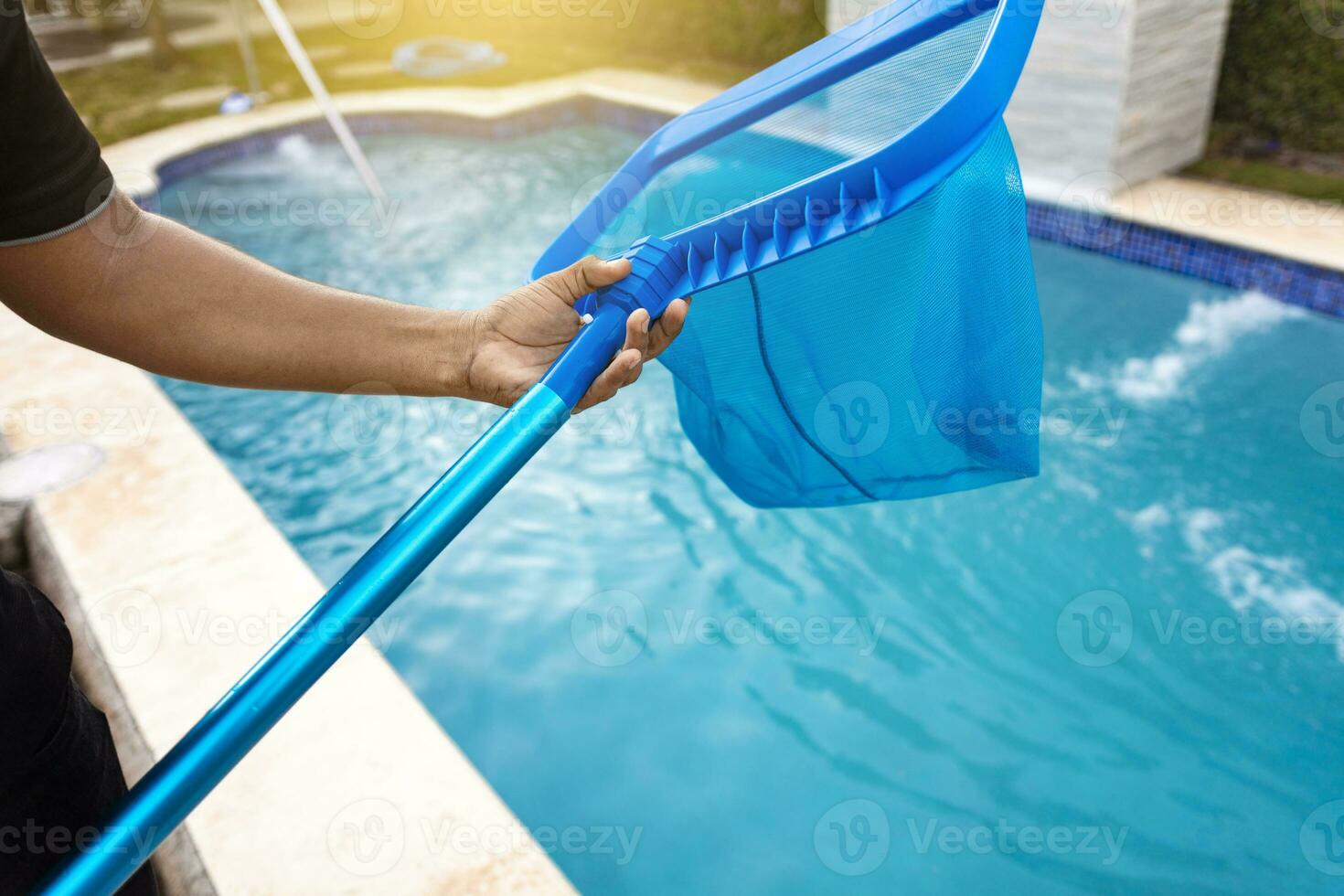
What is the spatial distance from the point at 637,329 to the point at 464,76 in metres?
8.50

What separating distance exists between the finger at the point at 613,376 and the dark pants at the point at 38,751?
0.56m

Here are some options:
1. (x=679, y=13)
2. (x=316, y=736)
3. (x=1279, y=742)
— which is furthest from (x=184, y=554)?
(x=679, y=13)

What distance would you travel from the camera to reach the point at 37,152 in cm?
86

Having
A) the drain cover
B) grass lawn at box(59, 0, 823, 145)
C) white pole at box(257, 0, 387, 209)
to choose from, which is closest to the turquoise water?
the drain cover

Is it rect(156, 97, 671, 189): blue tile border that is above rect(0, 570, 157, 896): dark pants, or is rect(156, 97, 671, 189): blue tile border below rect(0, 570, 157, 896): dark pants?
below

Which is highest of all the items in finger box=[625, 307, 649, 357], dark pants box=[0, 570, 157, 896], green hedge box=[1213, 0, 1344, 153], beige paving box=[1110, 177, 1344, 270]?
finger box=[625, 307, 649, 357]

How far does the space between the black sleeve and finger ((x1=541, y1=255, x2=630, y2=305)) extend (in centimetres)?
50

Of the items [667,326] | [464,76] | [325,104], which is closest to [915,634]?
[667,326]

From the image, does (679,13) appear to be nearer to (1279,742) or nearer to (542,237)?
(542,237)

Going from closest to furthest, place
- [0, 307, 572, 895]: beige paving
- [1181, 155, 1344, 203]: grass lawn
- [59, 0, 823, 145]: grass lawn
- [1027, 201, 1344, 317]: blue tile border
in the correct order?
1. [0, 307, 572, 895]: beige paving
2. [1027, 201, 1344, 317]: blue tile border
3. [1181, 155, 1344, 203]: grass lawn
4. [59, 0, 823, 145]: grass lawn

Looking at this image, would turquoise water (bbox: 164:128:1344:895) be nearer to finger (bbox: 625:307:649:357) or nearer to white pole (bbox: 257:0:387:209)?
finger (bbox: 625:307:649:357)

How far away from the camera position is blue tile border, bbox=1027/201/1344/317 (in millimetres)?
4172

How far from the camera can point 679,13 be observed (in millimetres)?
8469

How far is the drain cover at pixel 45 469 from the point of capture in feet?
9.21
